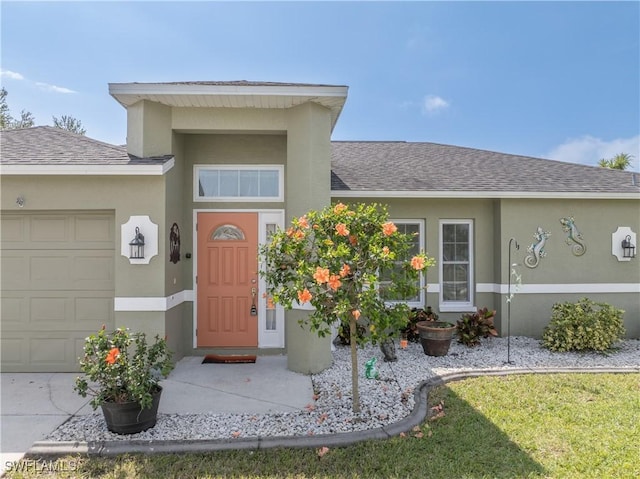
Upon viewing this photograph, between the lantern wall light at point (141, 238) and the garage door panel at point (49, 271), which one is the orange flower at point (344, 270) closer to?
the lantern wall light at point (141, 238)

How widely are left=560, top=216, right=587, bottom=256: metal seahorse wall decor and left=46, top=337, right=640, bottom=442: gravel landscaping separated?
1.95 metres

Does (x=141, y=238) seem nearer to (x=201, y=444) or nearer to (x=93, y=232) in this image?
(x=93, y=232)

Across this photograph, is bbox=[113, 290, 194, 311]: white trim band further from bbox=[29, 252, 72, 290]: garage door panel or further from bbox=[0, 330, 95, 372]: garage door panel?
bbox=[29, 252, 72, 290]: garage door panel

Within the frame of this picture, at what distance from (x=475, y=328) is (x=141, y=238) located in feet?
19.7

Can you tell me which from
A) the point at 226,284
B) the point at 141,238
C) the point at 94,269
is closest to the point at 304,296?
the point at 141,238

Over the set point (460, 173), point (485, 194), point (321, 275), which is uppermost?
point (460, 173)

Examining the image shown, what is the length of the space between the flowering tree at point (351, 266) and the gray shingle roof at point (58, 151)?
292cm

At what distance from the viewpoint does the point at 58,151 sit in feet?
19.2

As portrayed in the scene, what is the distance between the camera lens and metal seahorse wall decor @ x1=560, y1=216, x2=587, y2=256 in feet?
25.2

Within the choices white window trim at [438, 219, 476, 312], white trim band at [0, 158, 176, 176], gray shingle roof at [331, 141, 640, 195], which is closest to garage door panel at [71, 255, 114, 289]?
white trim band at [0, 158, 176, 176]

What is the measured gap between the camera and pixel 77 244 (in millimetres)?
5797

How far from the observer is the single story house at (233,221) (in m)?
5.59

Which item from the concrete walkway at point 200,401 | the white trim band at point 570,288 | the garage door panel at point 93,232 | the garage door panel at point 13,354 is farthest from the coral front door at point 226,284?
the white trim band at point 570,288

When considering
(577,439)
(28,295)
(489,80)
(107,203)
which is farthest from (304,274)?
(489,80)
